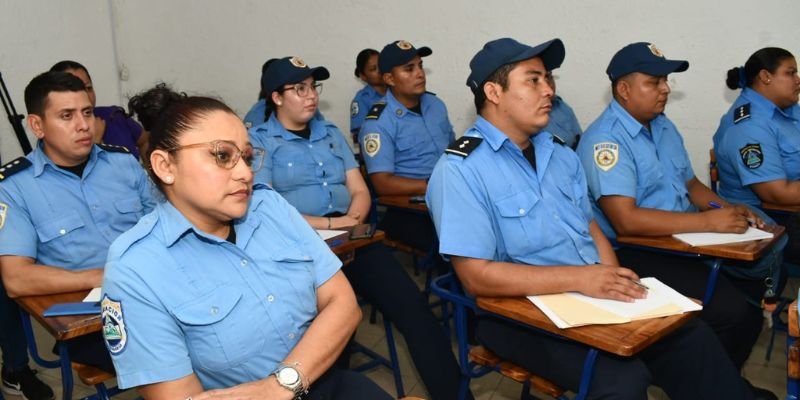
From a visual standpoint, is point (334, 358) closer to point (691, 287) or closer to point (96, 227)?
point (96, 227)

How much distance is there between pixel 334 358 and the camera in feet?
4.62

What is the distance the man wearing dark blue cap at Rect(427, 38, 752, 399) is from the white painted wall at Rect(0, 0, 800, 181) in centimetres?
195

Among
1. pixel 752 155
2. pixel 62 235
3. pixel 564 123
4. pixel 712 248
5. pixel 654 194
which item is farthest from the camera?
pixel 564 123

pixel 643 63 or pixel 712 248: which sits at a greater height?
pixel 643 63

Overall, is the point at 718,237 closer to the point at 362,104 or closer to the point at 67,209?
the point at 67,209

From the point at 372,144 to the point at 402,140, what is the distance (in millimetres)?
217

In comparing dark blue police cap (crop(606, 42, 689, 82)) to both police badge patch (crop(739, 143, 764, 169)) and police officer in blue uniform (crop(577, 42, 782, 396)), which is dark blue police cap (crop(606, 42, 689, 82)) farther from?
police badge patch (crop(739, 143, 764, 169))

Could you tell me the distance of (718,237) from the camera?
2.10 meters

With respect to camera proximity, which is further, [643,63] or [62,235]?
[643,63]

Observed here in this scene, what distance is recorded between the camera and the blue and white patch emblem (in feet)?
3.94

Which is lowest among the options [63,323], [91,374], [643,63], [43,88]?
[91,374]

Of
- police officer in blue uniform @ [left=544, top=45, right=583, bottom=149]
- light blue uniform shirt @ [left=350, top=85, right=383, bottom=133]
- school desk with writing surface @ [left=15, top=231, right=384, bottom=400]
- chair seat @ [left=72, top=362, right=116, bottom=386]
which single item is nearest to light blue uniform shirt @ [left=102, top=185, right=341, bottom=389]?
school desk with writing surface @ [left=15, top=231, right=384, bottom=400]

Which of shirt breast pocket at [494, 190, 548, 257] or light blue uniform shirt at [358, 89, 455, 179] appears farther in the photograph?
light blue uniform shirt at [358, 89, 455, 179]

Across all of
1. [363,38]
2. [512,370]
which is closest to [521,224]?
[512,370]
